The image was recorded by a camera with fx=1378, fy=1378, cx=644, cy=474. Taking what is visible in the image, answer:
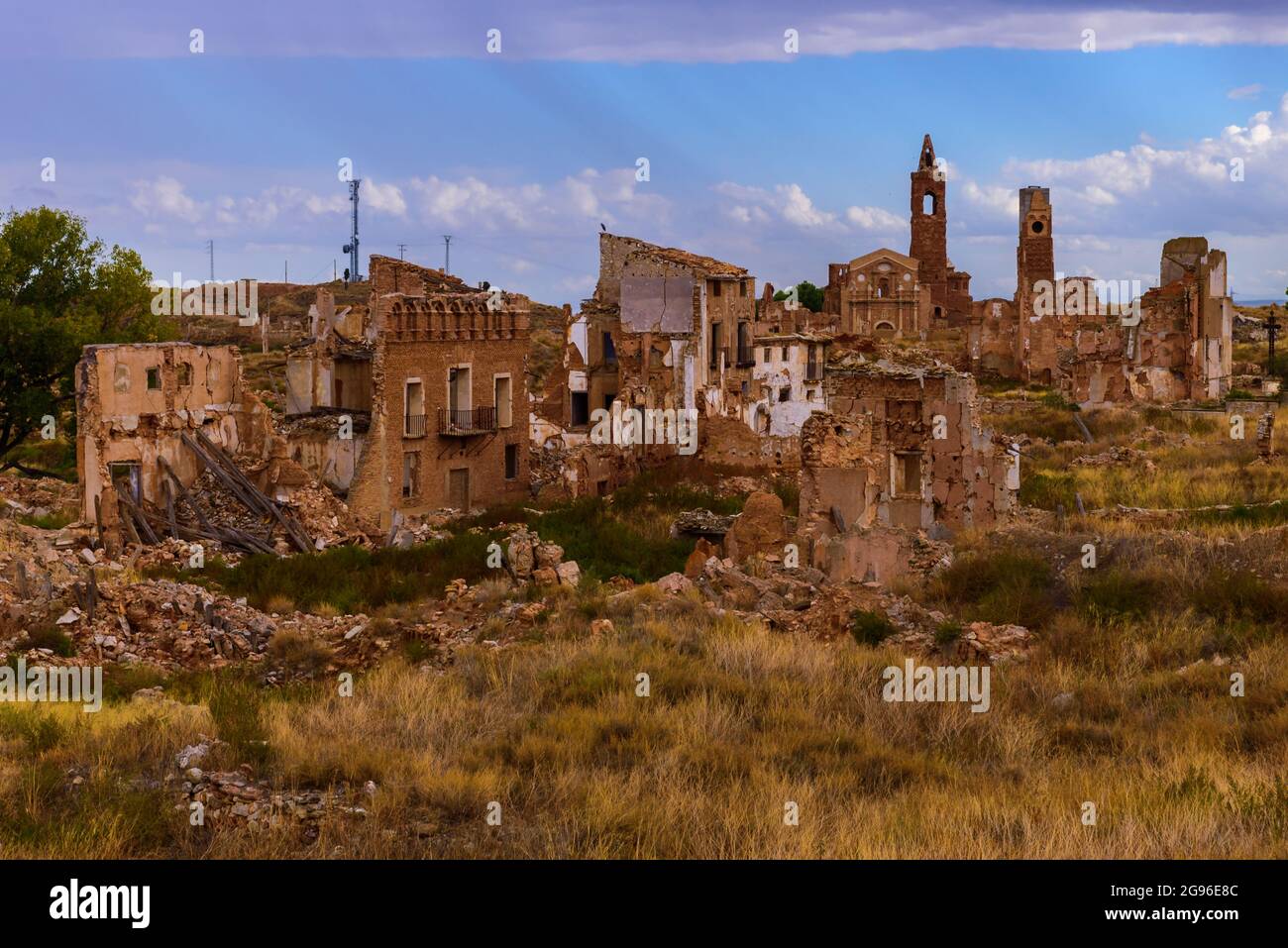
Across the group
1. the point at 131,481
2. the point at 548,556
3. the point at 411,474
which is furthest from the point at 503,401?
the point at 548,556

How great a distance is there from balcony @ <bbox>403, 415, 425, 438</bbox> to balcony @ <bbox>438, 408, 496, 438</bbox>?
0.57m

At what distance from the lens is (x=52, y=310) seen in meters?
35.1

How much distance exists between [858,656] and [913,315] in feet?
220

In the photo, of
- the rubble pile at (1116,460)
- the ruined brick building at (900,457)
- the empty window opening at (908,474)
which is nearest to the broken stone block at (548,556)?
the ruined brick building at (900,457)

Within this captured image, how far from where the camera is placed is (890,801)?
9.41 m

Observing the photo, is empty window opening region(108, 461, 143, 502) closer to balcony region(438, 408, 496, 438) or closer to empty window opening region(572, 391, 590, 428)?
balcony region(438, 408, 496, 438)

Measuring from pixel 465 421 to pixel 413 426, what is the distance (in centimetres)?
157

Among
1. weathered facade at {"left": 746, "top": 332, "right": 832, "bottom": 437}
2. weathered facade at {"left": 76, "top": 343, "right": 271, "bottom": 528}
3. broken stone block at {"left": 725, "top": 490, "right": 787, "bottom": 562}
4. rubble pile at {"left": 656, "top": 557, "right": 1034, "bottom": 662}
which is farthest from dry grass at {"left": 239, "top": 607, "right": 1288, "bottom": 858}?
weathered facade at {"left": 746, "top": 332, "right": 832, "bottom": 437}

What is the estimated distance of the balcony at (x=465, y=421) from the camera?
3409 cm

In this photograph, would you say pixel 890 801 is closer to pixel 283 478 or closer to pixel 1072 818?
pixel 1072 818

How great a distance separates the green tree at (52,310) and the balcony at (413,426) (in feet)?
27.1

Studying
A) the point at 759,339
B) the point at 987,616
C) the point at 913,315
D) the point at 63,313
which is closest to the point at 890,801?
the point at 987,616

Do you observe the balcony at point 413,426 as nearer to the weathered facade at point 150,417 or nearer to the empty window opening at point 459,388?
the empty window opening at point 459,388

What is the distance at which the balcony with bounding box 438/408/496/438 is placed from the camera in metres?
34.1
